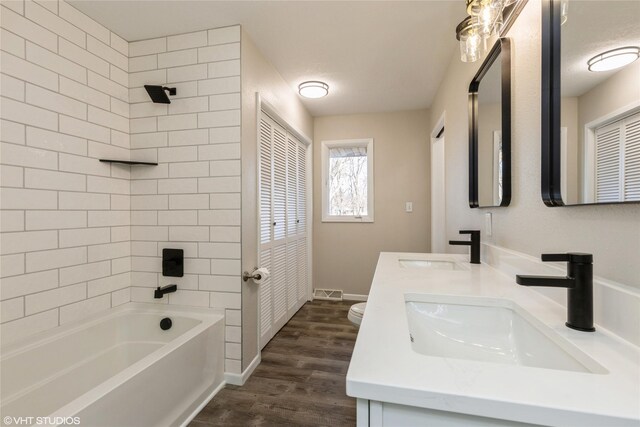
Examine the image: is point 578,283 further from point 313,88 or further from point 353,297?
point 353,297

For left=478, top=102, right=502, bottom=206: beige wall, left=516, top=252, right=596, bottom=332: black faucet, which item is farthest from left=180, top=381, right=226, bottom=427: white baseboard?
left=478, top=102, right=502, bottom=206: beige wall

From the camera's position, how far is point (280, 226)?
2664mm

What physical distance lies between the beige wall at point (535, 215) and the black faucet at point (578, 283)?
93mm

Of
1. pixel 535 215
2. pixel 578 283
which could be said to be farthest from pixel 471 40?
pixel 578 283

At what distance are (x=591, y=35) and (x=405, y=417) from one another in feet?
3.58

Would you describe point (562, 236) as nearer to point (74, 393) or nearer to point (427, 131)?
point (74, 393)

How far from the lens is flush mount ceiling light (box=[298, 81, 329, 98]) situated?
2.55 m

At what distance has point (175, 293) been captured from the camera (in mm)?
1942

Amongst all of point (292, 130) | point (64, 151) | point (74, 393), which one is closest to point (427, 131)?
point (292, 130)

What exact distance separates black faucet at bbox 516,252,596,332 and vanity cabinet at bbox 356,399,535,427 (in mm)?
369

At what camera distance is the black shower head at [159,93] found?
181cm

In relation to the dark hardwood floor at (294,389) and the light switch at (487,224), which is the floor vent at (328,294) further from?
the light switch at (487,224)

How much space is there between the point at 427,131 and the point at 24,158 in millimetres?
3469

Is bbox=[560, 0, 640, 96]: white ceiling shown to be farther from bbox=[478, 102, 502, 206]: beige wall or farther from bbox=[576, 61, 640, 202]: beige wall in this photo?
bbox=[478, 102, 502, 206]: beige wall
